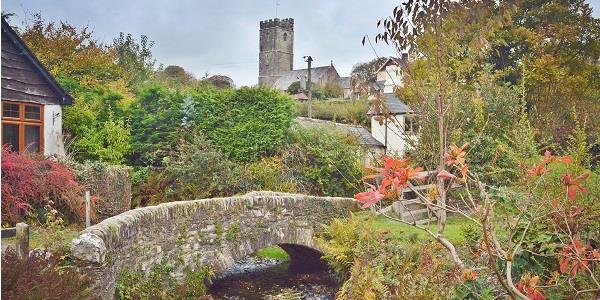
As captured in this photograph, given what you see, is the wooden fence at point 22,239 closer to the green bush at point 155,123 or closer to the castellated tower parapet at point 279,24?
the green bush at point 155,123

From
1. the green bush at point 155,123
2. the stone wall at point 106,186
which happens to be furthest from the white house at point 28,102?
the green bush at point 155,123

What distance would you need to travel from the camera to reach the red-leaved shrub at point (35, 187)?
7.92 metres

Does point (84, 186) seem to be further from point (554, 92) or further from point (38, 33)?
point (554, 92)

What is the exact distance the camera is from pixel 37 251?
15.5 feet

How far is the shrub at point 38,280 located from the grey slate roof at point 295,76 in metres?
35.1

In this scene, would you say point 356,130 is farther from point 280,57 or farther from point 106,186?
point 280,57

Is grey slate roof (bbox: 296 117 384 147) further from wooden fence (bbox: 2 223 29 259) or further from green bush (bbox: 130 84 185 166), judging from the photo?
wooden fence (bbox: 2 223 29 259)

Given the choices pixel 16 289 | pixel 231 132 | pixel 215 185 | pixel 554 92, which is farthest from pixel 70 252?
pixel 554 92

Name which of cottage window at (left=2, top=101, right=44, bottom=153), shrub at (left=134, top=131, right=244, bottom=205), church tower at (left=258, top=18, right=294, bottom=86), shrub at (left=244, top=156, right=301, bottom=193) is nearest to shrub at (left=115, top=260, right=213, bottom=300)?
shrub at (left=134, top=131, right=244, bottom=205)

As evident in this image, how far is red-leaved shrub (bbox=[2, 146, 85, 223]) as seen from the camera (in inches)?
312

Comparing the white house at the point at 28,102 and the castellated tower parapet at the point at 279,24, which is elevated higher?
the castellated tower parapet at the point at 279,24

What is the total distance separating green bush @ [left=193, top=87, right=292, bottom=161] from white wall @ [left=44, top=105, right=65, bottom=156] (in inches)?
121

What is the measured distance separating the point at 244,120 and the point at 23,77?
4957 millimetres

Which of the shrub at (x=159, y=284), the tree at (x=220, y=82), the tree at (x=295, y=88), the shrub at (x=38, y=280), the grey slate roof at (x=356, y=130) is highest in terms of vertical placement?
the tree at (x=295, y=88)
